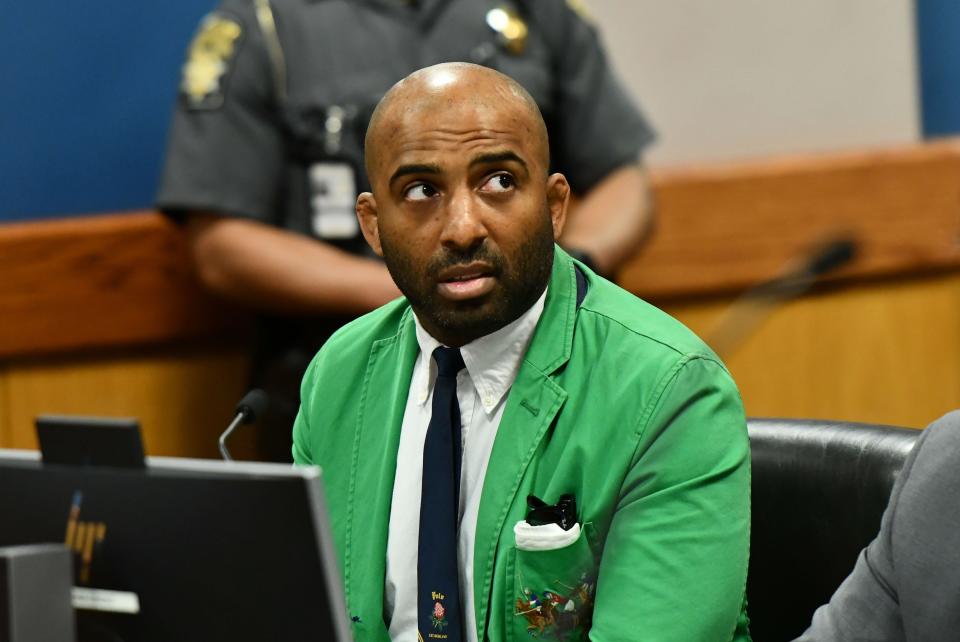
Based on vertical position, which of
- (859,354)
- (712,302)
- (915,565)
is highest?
(915,565)

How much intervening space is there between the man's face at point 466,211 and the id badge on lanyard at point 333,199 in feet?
4.32

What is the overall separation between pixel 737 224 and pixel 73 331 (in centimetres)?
162

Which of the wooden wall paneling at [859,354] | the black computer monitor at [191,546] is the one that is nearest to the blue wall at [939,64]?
the wooden wall paneling at [859,354]

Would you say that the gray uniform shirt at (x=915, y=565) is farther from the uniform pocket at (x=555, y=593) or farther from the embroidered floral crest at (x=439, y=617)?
the embroidered floral crest at (x=439, y=617)

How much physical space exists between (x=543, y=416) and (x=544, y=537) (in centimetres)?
14

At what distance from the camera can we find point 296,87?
10.1ft

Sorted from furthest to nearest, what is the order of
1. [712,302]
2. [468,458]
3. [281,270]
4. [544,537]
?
[712,302]
[281,270]
[468,458]
[544,537]

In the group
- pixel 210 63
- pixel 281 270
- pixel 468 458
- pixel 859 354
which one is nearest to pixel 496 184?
pixel 468 458

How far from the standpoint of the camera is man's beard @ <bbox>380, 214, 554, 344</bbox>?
66.4 inches

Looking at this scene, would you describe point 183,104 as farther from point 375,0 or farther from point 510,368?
point 510,368

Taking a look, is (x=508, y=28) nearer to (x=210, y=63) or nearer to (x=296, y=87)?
(x=296, y=87)

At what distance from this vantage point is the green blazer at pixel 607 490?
Result: 1.61 m

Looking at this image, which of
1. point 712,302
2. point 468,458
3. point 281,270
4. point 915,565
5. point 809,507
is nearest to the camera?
point 915,565

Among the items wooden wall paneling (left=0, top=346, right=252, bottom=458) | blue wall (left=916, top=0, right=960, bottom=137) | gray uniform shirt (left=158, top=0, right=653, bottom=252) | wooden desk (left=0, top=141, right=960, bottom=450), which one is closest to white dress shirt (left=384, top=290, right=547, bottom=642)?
gray uniform shirt (left=158, top=0, right=653, bottom=252)
